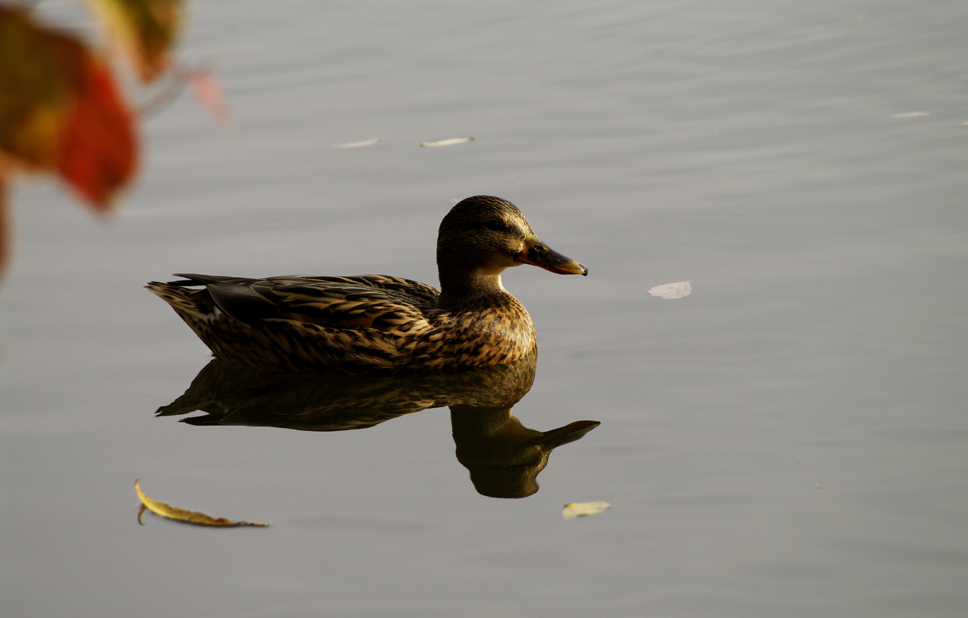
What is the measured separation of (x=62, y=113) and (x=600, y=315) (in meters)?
5.36

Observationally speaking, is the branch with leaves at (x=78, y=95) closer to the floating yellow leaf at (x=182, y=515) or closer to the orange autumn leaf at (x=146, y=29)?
the orange autumn leaf at (x=146, y=29)

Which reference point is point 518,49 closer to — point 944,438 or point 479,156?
point 479,156

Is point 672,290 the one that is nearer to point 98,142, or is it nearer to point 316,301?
point 316,301

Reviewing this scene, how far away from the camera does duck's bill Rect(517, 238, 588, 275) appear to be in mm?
6293

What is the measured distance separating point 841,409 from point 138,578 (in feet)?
10.9

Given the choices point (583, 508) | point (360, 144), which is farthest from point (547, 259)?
point (360, 144)

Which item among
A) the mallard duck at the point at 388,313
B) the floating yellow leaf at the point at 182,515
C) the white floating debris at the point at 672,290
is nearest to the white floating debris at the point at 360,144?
the mallard duck at the point at 388,313

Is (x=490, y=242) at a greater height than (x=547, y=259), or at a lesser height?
greater

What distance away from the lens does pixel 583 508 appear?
4.48 m

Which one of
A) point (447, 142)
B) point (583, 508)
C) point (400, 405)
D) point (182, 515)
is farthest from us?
point (447, 142)

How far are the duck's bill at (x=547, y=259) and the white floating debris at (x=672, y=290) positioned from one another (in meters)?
0.62

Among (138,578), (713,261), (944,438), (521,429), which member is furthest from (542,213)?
(138,578)

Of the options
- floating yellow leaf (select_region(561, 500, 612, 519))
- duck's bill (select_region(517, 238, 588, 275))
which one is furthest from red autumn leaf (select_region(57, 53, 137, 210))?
duck's bill (select_region(517, 238, 588, 275))

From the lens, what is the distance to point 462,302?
6.59 meters
